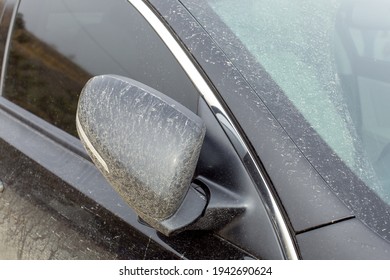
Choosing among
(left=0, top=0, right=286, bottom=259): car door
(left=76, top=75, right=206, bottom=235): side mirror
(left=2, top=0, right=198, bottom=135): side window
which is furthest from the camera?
(left=2, top=0, right=198, bottom=135): side window

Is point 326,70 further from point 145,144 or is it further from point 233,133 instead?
point 145,144

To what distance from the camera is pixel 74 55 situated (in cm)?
161

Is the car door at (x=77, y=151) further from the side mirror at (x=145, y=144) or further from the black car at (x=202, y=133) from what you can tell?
the side mirror at (x=145, y=144)

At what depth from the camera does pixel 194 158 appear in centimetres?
112

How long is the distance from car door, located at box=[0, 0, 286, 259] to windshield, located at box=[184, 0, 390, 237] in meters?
0.16

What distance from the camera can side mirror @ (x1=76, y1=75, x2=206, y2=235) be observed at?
1098 mm

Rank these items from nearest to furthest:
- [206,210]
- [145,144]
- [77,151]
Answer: [145,144] < [206,210] < [77,151]

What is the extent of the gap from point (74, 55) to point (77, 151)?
10.4 inches

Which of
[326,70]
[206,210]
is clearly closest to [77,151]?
[206,210]

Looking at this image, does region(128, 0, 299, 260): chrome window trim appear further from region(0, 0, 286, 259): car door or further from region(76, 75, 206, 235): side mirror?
region(76, 75, 206, 235): side mirror

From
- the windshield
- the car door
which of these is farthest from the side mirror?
the windshield
